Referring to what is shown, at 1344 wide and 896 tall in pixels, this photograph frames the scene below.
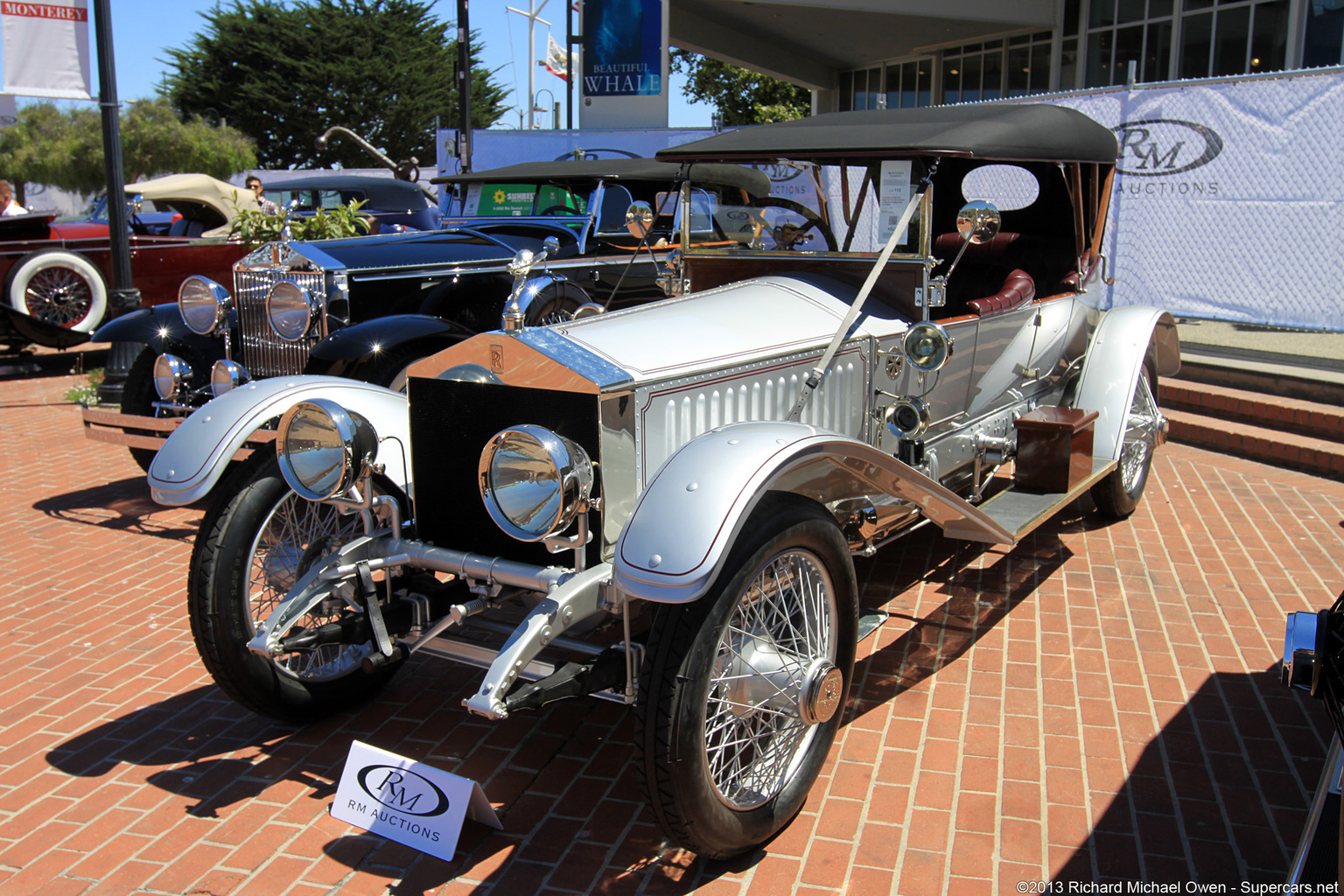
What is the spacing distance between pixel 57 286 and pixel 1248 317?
10857 mm

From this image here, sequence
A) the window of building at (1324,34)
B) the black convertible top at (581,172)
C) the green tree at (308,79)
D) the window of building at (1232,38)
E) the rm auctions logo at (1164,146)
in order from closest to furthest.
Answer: the rm auctions logo at (1164,146), the black convertible top at (581,172), the window of building at (1324,34), the window of building at (1232,38), the green tree at (308,79)

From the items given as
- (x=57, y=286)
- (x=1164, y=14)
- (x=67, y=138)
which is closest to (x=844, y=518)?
(x=57, y=286)

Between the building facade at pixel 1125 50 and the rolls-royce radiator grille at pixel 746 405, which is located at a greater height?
the building facade at pixel 1125 50

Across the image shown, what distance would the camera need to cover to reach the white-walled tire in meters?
9.62

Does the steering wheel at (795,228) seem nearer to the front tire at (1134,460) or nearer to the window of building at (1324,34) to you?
the front tire at (1134,460)

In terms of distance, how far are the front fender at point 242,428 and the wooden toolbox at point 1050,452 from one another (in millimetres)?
2557

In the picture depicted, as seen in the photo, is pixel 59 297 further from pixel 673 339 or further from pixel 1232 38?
pixel 1232 38

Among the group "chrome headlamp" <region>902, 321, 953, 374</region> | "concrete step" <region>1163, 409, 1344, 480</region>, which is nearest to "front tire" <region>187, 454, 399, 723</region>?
"chrome headlamp" <region>902, 321, 953, 374</region>

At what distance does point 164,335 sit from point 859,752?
198 inches

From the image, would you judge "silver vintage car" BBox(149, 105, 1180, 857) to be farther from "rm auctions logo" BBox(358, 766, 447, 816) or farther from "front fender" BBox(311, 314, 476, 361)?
"front fender" BBox(311, 314, 476, 361)

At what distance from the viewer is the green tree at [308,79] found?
36.3 metres

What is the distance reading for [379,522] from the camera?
3.13 meters

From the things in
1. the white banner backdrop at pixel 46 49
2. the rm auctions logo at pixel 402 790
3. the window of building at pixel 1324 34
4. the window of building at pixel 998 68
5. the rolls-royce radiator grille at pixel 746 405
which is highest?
the window of building at pixel 998 68

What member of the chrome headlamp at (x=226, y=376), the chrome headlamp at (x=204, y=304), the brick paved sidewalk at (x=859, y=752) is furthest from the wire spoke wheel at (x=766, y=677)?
the chrome headlamp at (x=204, y=304)
